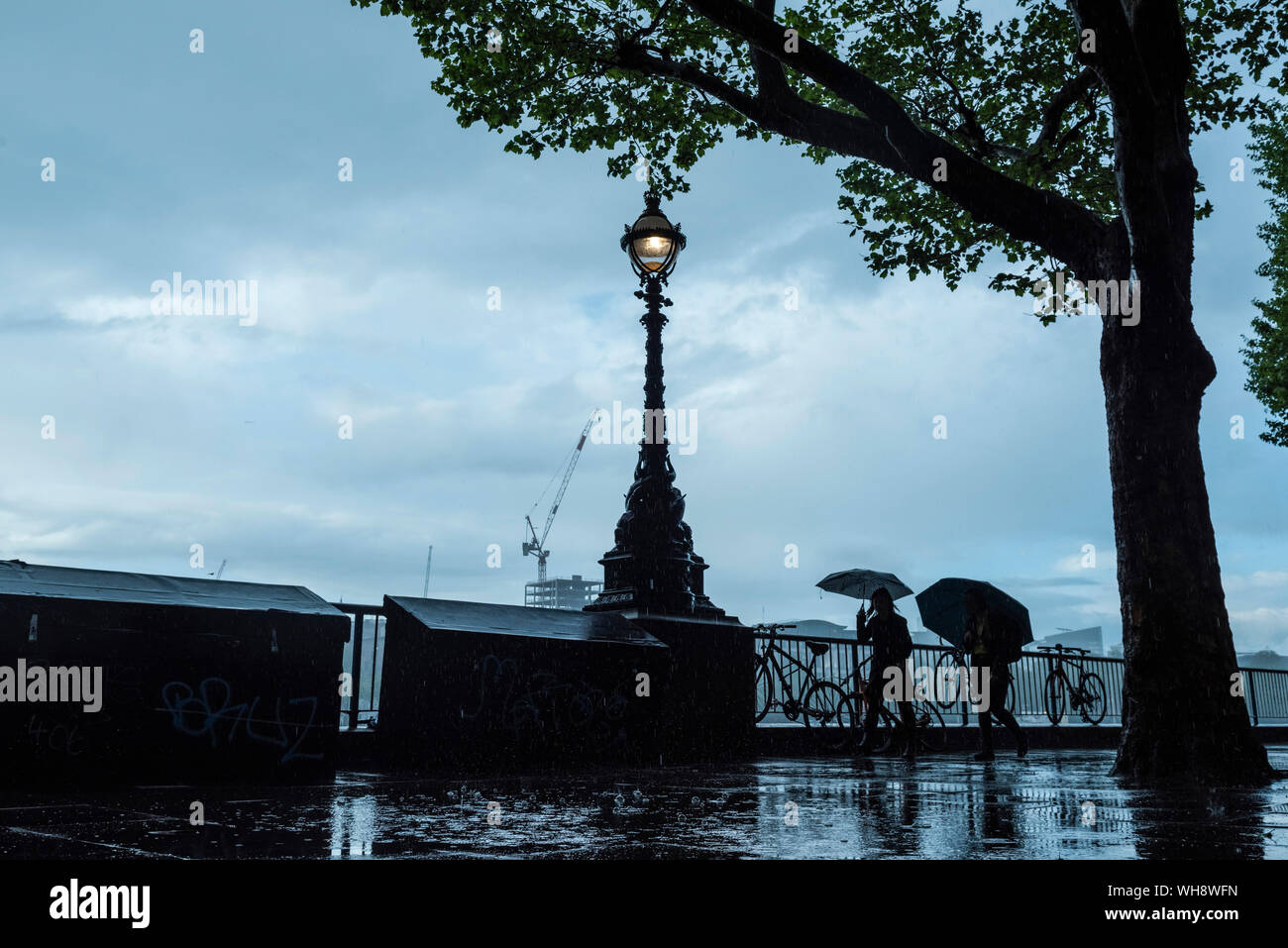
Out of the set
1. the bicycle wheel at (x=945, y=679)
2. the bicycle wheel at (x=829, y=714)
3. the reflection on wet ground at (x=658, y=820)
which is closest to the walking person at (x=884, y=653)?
the bicycle wheel at (x=829, y=714)

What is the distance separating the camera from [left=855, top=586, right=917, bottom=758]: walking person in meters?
11.9

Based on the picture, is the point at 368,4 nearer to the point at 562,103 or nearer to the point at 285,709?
the point at 562,103

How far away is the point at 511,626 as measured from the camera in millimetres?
9125

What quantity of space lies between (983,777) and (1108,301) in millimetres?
3991

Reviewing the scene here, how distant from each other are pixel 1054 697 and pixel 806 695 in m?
6.43

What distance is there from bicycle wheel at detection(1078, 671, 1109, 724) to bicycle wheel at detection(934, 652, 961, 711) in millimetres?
4361

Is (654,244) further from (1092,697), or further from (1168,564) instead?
(1092,697)

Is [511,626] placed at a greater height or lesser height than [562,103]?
lesser

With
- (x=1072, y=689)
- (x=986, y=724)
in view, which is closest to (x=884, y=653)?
(x=986, y=724)

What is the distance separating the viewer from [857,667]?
45.1 feet

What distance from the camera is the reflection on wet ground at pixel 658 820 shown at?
3.49m

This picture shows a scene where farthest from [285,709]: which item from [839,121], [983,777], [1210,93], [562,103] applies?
[1210,93]

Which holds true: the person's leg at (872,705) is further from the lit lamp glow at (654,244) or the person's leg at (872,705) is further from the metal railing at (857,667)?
the lit lamp glow at (654,244)
